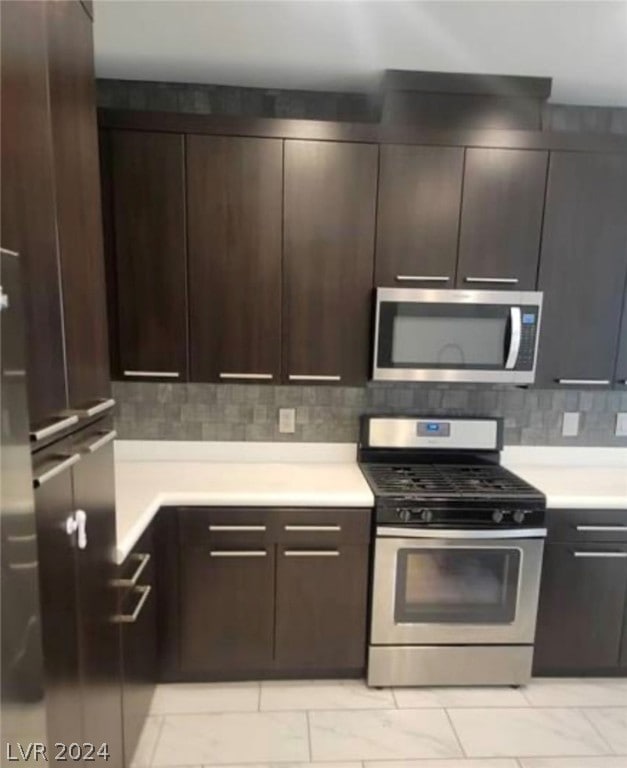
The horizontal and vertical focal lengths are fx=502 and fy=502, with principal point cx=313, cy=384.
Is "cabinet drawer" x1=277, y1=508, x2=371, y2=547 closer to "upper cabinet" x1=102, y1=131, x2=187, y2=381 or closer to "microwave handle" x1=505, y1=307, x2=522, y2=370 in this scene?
"upper cabinet" x1=102, y1=131, x2=187, y2=381

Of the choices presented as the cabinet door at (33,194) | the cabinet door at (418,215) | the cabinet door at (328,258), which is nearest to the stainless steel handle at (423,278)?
the cabinet door at (418,215)

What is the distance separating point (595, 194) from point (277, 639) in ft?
7.67

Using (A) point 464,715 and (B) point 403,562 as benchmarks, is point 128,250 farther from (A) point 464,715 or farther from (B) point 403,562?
(A) point 464,715

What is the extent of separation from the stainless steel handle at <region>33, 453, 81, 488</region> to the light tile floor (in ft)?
4.49

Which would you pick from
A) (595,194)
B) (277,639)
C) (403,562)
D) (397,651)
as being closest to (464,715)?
(397,651)

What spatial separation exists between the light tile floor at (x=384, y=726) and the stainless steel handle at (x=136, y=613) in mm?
587

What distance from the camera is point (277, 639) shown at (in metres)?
2.13

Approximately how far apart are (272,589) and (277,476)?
1.57ft

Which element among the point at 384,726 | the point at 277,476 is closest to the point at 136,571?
the point at 277,476

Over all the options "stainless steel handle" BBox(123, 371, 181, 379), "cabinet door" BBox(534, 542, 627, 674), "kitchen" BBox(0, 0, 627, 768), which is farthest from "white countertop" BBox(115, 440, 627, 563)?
"stainless steel handle" BBox(123, 371, 181, 379)

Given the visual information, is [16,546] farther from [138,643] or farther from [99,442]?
[138,643]

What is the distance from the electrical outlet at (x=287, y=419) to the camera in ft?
8.36

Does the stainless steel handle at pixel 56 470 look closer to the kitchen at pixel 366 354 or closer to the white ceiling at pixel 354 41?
the kitchen at pixel 366 354

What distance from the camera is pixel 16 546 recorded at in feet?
2.76
